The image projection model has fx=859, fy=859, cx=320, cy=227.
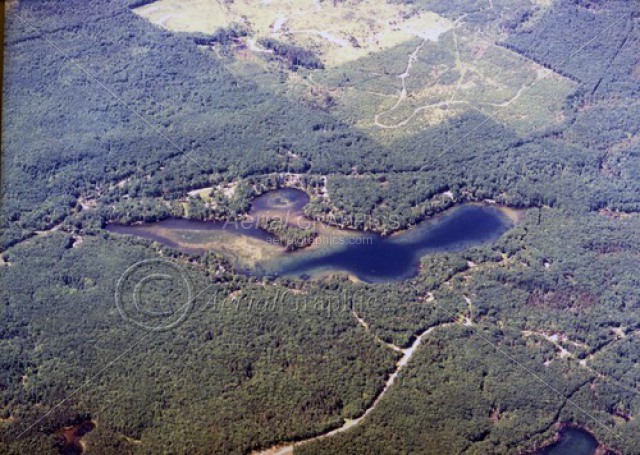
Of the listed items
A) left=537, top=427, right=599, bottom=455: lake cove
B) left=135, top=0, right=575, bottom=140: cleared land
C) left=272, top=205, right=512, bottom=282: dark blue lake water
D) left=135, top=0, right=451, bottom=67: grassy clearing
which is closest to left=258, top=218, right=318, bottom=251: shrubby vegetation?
left=272, top=205, right=512, bottom=282: dark blue lake water

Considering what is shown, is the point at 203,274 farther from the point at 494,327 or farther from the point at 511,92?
the point at 511,92

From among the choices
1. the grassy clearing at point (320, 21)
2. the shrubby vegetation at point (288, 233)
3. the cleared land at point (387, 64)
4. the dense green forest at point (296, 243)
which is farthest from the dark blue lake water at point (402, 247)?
the grassy clearing at point (320, 21)

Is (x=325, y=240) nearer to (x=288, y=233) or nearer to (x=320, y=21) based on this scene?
(x=288, y=233)

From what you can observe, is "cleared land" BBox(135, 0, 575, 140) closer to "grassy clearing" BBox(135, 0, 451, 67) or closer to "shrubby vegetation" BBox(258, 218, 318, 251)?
"grassy clearing" BBox(135, 0, 451, 67)

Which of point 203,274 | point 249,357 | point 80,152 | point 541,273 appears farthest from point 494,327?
point 80,152

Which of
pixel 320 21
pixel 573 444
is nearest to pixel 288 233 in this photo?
pixel 573 444
